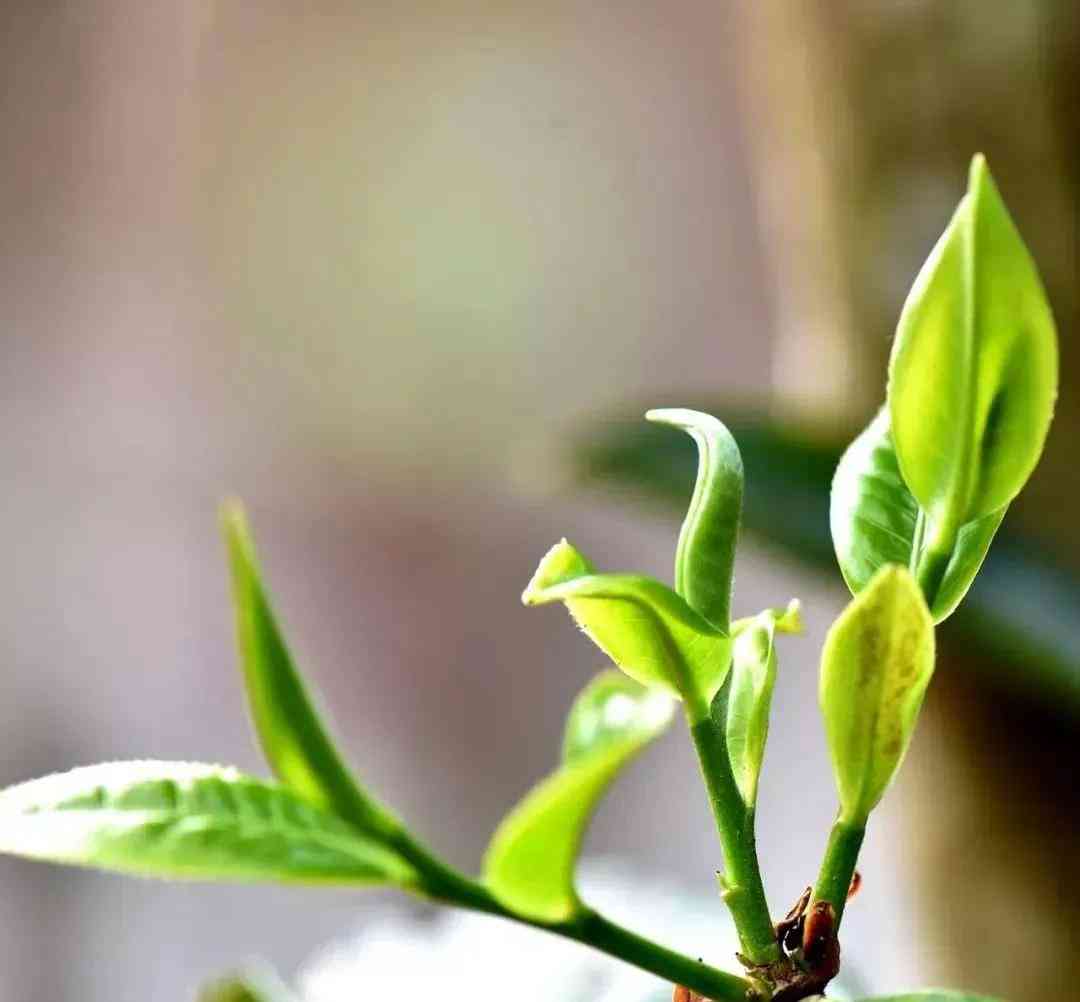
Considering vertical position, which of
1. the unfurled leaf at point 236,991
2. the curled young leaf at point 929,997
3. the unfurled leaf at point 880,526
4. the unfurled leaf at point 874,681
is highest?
the unfurled leaf at point 880,526

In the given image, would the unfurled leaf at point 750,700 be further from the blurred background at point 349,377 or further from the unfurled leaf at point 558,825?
the blurred background at point 349,377

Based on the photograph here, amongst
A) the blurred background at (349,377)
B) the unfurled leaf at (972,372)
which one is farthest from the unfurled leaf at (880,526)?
the blurred background at (349,377)

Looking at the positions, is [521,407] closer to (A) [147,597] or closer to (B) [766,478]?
(A) [147,597]

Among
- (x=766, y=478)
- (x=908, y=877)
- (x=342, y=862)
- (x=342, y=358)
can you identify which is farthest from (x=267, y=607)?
(x=342, y=358)

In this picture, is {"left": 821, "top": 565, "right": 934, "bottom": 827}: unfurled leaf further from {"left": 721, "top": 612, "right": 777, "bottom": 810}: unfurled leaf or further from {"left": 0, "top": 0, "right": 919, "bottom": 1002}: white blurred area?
{"left": 0, "top": 0, "right": 919, "bottom": 1002}: white blurred area

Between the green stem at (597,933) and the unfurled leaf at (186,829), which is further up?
the unfurled leaf at (186,829)

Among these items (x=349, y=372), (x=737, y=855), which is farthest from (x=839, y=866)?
(x=349, y=372)
